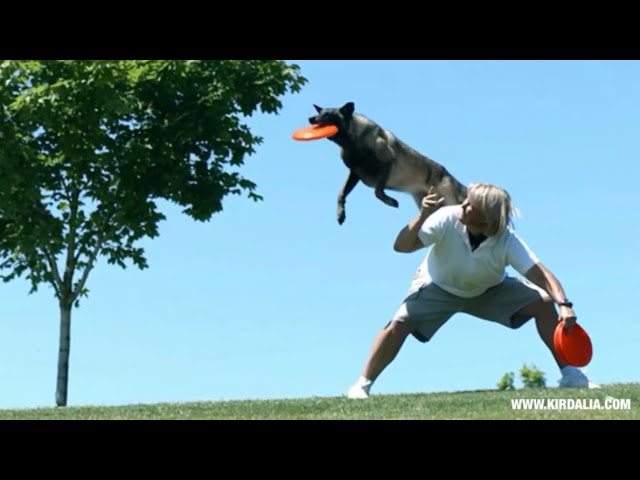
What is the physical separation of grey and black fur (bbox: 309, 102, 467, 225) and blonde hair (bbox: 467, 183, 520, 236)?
3.16 m

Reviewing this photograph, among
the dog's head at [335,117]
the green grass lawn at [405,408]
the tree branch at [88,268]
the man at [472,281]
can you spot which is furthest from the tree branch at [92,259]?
the man at [472,281]

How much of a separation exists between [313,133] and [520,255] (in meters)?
2.69

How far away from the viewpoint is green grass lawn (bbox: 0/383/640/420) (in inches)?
311

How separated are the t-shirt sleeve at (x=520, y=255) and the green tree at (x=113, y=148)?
10.5 meters

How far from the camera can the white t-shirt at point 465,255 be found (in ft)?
29.5

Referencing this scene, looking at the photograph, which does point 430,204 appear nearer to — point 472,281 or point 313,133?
point 472,281

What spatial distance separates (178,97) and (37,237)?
365 centimetres

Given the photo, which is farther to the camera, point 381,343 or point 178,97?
point 178,97

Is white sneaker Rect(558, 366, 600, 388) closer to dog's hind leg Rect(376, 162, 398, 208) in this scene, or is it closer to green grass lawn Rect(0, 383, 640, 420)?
green grass lawn Rect(0, 383, 640, 420)

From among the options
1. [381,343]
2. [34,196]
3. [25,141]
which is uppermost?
[25,141]

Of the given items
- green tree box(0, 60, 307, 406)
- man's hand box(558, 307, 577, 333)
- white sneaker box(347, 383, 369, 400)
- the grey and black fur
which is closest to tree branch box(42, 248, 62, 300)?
green tree box(0, 60, 307, 406)

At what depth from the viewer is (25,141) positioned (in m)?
19.3
